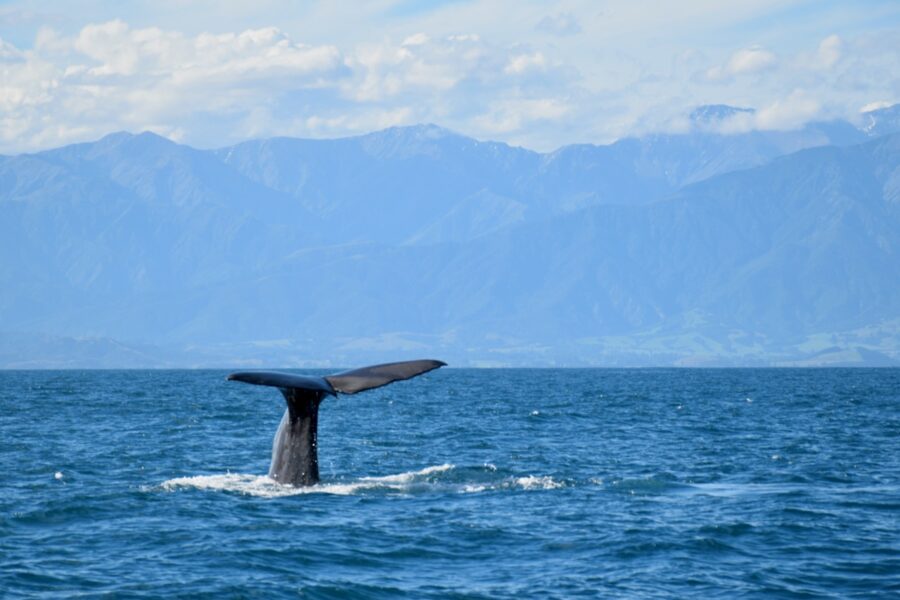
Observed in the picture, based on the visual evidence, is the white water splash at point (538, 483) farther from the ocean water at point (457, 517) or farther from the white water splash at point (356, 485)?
the ocean water at point (457, 517)

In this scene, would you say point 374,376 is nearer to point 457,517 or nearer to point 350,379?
point 350,379

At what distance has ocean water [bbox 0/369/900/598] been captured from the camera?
55.3ft

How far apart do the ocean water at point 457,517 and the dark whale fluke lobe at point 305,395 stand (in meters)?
0.49

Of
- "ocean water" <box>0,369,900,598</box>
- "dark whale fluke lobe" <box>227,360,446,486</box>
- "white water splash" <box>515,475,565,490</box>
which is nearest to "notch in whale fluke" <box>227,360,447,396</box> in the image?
"dark whale fluke lobe" <box>227,360,446,486</box>

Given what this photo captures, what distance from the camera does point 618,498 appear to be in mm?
23828

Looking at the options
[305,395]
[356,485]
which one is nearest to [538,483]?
[356,485]

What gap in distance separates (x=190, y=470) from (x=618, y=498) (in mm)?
9536

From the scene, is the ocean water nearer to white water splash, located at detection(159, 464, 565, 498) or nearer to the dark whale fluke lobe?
white water splash, located at detection(159, 464, 565, 498)

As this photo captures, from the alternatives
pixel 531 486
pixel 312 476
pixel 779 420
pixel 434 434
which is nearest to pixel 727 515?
pixel 531 486

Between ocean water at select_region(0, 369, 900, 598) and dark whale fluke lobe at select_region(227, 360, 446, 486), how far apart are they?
49 centimetres

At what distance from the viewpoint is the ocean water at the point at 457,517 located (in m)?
16.8

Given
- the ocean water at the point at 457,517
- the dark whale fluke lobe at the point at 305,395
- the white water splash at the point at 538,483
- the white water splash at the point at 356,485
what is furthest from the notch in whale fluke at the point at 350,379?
the white water splash at the point at 538,483

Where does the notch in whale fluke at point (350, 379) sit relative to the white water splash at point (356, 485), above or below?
above

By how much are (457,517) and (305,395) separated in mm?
3002
